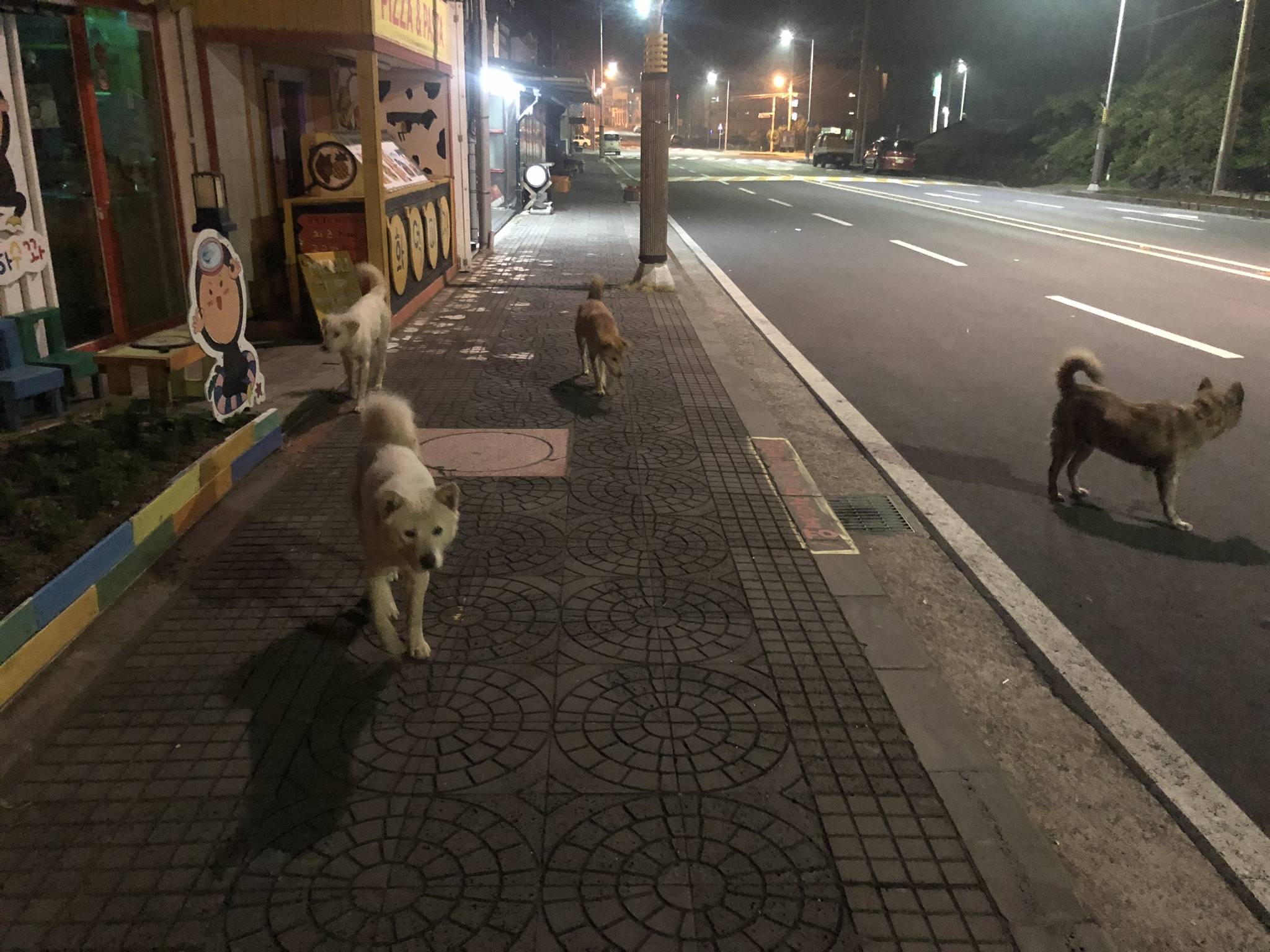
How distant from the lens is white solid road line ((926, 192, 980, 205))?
1264 inches

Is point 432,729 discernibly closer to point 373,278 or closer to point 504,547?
point 504,547

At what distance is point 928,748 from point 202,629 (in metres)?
3.22

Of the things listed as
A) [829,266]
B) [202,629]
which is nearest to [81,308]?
[202,629]

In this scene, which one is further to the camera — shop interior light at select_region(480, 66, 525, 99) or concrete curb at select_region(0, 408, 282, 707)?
shop interior light at select_region(480, 66, 525, 99)

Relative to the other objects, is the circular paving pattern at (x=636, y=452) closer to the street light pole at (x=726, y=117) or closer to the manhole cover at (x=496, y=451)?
the manhole cover at (x=496, y=451)

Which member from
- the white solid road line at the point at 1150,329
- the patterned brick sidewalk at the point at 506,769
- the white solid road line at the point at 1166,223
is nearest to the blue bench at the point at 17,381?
the patterned brick sidewalk at the point at 506,769

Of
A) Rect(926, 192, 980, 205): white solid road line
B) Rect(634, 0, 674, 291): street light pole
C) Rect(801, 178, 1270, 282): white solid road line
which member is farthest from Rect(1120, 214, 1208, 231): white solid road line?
Rect(634, 0, 674, 291): street light pole

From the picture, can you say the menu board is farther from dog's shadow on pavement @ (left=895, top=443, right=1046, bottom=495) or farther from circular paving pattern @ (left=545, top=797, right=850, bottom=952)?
circular paving pattern @ (left=545, top=797, right=850, bottom=952)

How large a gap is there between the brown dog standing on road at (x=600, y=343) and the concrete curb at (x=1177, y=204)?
28524mm

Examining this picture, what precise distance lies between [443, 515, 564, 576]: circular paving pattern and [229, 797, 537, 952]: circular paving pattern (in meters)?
1.83

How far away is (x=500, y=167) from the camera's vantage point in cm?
2784

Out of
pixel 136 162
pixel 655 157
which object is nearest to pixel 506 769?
pixel 136 162

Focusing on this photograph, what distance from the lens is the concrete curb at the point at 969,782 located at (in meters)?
2.79

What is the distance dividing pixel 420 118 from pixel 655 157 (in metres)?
3.68
